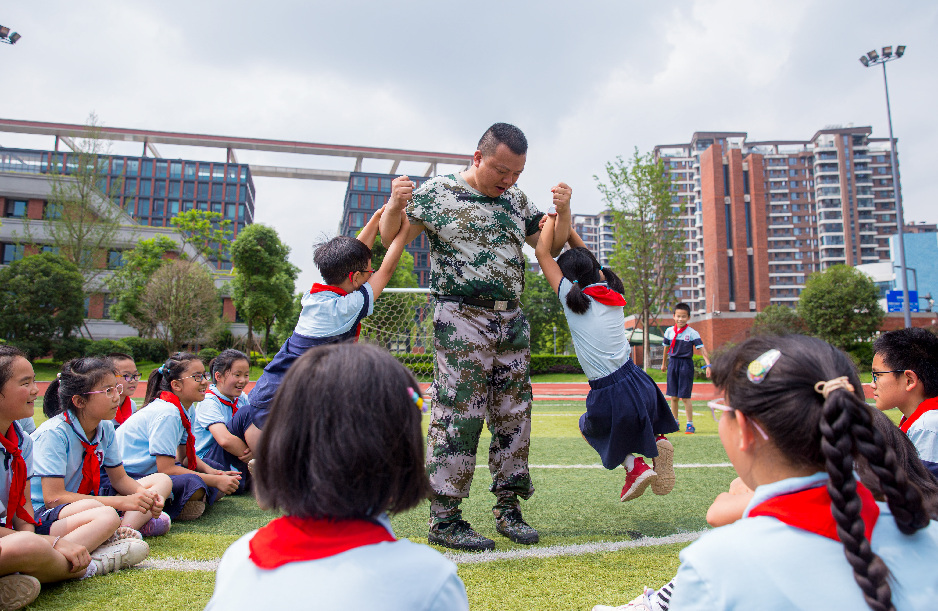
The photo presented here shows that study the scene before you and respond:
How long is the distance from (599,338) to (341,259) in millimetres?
1634

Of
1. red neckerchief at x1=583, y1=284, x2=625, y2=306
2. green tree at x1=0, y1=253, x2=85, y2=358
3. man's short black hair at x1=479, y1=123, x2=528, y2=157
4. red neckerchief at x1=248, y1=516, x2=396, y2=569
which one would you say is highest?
green tree at x1=0, y1=253, x2=85, y2=358

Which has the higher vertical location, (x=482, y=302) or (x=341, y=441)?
(x=482, y=302)

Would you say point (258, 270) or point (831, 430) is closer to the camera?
point (831, 430)

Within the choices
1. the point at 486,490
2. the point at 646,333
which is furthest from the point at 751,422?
the point at 646,333

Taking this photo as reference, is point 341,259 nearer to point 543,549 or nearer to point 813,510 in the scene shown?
point 543,549

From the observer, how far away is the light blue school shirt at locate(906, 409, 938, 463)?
2592 mm

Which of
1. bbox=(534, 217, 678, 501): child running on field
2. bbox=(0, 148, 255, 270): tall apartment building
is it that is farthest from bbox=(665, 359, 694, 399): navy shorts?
bbox=(0, 148, 255, 270): tall apartment building

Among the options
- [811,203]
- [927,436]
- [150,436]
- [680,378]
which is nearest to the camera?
[927,436]

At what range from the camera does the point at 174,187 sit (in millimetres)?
77188

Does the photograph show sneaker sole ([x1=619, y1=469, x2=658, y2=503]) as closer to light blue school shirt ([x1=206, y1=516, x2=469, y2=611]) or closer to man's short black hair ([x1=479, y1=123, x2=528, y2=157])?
man's short black hair ([x1=479, y1=123, x2=528, y2=157])

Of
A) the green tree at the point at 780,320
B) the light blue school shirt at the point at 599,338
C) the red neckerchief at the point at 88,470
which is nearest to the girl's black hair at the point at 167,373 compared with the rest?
the red neckerchief at the point at 88,470

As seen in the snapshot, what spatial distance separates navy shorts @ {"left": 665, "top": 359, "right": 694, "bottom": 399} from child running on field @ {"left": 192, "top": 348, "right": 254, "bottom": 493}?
619 centimetres

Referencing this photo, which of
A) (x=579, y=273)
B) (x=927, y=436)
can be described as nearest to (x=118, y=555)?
(x=579, y=273)

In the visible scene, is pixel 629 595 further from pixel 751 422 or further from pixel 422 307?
pixel 422 307
